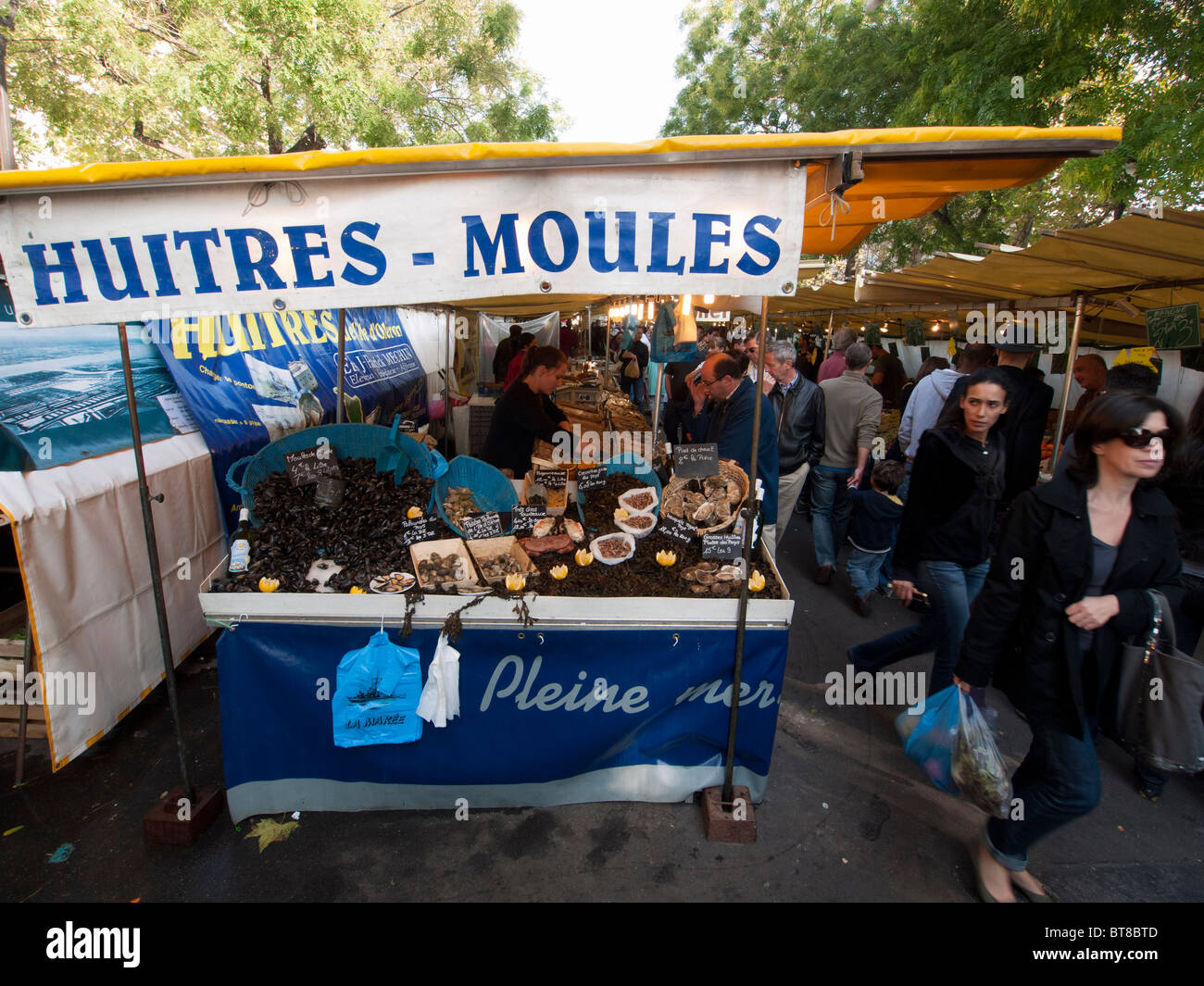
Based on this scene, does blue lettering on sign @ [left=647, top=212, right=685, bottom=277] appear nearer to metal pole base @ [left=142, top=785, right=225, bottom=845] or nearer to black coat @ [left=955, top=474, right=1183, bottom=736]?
black coat @ [left=955, top=474, right=1183, bottom=736]

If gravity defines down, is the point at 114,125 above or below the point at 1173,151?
above

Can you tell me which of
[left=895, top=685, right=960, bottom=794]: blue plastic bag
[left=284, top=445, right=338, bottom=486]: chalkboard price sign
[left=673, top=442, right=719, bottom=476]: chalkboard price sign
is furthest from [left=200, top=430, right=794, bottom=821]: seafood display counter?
[left=895, top=685, right=960, bottom=794]: blue plastic bag

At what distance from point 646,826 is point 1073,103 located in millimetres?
11623

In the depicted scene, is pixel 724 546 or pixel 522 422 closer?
pixel 724 546

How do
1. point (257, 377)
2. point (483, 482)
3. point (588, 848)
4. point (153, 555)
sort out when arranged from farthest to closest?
1. point (257, 377)
2. point (483, 482)
3. point (588, 848)
4. point (153, 555)

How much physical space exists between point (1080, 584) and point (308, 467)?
3468mm

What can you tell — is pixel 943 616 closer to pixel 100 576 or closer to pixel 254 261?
pixel 254 261

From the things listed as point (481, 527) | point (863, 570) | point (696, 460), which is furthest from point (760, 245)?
point (863, 570)

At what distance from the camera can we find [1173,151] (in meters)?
7.23

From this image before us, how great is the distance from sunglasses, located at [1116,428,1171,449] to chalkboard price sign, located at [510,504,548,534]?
2469 mm

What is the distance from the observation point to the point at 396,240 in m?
2.10

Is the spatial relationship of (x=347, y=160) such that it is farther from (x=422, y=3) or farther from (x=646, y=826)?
(x=422, y=3)

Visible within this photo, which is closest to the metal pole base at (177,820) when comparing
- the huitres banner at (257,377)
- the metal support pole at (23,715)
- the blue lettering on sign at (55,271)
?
the metal support pole at (23,715)
